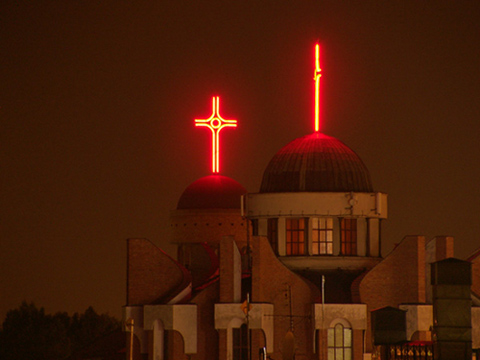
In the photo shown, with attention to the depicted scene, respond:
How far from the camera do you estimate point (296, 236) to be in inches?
2689

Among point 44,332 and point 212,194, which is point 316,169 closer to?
point 212,194

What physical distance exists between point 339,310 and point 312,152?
8.63 m

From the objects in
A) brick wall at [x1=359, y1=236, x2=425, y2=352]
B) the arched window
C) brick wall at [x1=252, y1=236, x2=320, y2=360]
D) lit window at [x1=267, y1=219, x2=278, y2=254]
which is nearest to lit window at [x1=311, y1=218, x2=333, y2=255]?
lit window at [x1=267, y1=219, x2=278, y2=254]

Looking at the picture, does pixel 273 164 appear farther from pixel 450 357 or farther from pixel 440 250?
pixel 450 357

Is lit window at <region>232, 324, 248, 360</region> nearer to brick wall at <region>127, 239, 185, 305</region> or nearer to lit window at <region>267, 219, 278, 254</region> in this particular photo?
brick wall at <region>127, 239, 185, 305</region>

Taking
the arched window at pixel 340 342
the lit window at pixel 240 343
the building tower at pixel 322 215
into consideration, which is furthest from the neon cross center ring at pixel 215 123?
the arched window at pixel 340 342

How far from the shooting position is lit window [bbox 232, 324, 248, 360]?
65.2 meters

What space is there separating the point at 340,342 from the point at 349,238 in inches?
229

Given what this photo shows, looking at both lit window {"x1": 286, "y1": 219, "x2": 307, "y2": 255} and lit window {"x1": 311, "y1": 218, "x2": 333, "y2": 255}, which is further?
lit window {"x1": 286, "y1": 219, "x2": 307, "y2": 255}

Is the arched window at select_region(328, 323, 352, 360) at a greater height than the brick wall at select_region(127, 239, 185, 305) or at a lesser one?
lesser

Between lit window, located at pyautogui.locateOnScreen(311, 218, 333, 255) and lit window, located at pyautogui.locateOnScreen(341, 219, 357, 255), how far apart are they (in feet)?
2.17

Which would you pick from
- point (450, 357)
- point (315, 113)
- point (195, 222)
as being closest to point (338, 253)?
point (315, 113)

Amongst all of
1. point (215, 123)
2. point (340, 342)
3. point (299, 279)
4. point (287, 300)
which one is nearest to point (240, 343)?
point (287, 300)

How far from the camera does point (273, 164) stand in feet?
230
